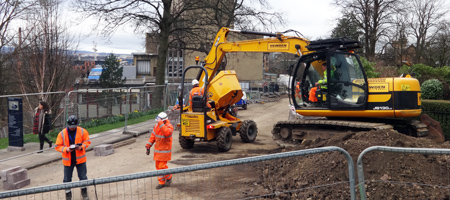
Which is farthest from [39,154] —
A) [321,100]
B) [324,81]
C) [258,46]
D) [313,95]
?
[324,81]

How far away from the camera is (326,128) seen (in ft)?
33.4

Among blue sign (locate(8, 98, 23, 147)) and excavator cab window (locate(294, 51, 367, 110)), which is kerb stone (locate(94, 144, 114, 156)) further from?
excavator cab window (locate(294, 51, 367, 110))

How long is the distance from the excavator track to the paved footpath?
5.70m

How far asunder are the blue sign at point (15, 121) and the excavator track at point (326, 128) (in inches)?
292

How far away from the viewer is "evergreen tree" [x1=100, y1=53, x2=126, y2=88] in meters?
39.5

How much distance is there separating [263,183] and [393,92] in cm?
456

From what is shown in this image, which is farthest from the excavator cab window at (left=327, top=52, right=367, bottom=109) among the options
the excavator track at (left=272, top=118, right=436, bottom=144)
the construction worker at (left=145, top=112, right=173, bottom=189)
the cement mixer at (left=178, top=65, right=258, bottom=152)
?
the construction worker at (left=145, top=112, right=173, bottom=189)

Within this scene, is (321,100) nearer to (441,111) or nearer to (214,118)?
(214,118)

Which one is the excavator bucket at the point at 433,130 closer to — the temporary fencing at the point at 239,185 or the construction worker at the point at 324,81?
the construction worker at the point at 324,81

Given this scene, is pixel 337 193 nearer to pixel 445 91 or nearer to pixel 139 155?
pixel 139 155

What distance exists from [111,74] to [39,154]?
1199 inches

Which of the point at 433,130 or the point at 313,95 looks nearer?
the point at 433,130

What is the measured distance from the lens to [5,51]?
64.7 feet

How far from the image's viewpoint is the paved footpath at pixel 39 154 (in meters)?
9.84
